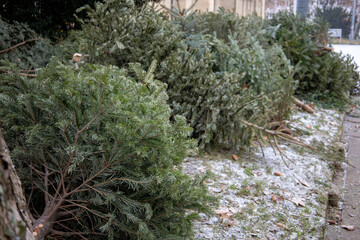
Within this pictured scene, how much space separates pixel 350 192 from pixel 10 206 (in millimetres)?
4199

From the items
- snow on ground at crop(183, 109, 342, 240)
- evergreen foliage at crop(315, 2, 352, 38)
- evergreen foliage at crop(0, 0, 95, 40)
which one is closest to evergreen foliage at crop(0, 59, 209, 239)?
snow on ground at crop(183, 109, 342, 240)

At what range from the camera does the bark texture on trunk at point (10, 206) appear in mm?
886

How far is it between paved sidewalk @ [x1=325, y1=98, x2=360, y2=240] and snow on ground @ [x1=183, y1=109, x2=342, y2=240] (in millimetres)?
194

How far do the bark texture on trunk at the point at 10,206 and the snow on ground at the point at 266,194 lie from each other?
1969mm

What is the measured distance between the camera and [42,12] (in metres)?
4.90

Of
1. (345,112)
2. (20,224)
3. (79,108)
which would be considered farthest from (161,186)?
(345,112)

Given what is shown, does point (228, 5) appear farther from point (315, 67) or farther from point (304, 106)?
point (304, 106)

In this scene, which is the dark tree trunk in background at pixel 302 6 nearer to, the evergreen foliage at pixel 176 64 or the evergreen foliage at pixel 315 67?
the evergreen foliage at pixel 315 67

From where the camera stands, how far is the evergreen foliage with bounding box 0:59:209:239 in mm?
1983

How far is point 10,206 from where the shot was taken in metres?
0.98

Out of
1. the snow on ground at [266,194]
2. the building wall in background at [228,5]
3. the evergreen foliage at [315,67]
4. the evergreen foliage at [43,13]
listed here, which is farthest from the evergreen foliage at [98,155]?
the building wall in background at [228,5]

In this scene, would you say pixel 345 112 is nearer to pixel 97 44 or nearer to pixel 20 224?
pixel 97 44

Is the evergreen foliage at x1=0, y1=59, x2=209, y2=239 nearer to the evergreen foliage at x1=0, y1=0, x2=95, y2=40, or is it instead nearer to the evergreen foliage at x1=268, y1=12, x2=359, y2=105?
the evergreen foliage at x1=0, y1=0, x2=95, y2=40

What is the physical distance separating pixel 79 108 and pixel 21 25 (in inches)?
115
